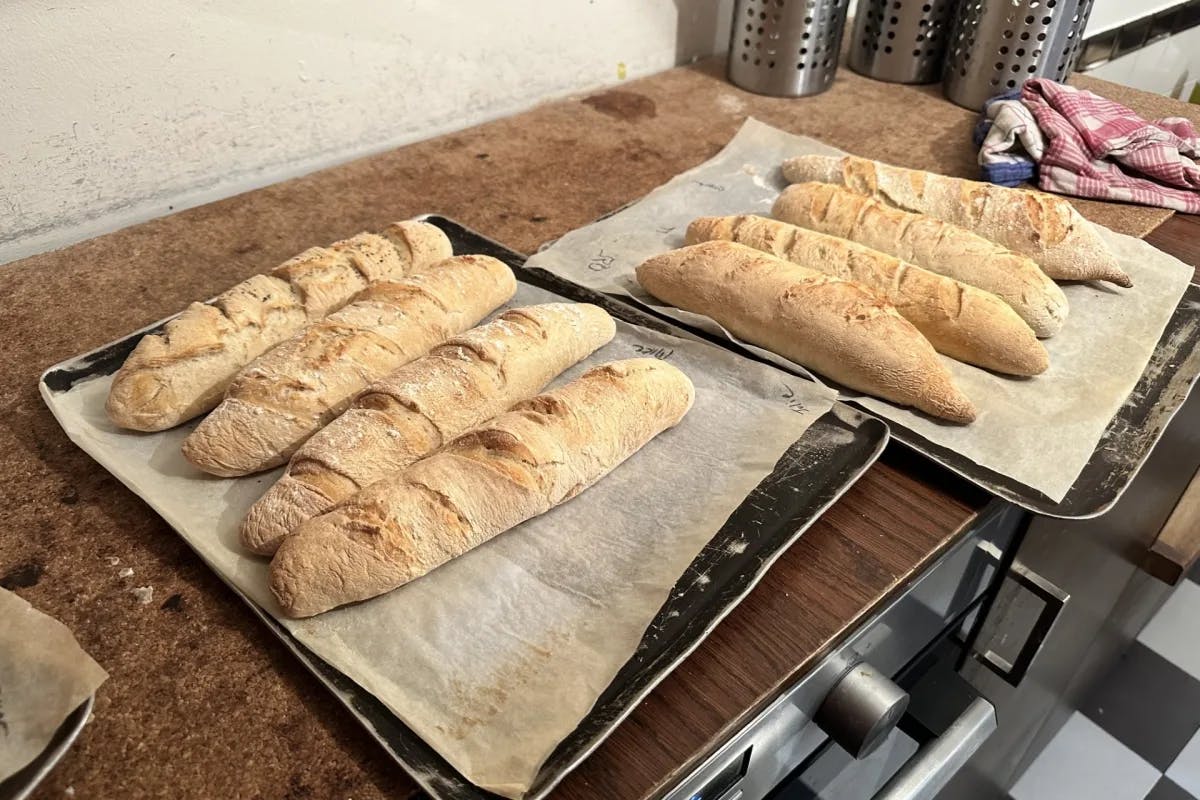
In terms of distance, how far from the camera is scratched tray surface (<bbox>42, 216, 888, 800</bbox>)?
0.57m

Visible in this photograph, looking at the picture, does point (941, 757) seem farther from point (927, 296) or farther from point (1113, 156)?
point (1113, 156)

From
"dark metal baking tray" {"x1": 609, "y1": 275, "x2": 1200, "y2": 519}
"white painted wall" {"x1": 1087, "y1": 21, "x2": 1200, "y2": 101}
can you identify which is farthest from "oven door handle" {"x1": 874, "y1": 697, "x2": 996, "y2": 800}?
"white painted wall" {"x1": 1087, "y1": 21, "x2": 1200, "y2": 101}

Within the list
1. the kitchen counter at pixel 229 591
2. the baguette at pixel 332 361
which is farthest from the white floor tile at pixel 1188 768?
the baguette at pixel 332 361

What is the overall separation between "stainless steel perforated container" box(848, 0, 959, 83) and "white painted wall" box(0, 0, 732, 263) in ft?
1.75

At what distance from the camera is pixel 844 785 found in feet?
2.83

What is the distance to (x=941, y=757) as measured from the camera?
2.66ft

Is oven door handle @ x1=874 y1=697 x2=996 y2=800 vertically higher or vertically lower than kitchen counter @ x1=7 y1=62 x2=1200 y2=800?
lower

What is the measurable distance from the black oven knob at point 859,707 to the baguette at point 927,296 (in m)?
0.40

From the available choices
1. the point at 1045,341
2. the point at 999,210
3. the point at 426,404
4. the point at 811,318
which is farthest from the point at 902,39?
the point at 426,404

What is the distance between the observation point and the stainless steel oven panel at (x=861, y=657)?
24.7 inches

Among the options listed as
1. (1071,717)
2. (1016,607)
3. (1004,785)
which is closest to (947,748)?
(1016,607)

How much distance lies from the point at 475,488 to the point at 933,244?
0.68 metres

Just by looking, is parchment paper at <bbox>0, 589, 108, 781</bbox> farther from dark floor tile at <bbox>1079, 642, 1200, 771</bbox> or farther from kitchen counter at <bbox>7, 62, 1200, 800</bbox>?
dark floor tile at <bbox>1079, 642, 1200, 771</bbox>

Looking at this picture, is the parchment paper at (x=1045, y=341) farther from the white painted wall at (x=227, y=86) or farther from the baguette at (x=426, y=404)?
the white painted wall at (x=227, y=86)
